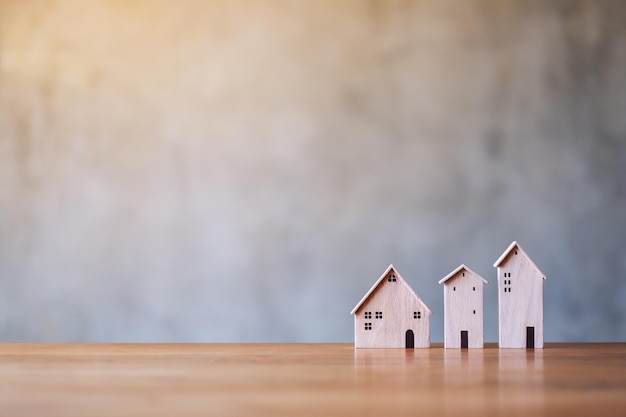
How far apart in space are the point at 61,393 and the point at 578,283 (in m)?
1.49

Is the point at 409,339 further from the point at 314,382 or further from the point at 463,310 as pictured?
the point at 314,382

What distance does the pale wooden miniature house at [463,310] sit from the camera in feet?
3.93

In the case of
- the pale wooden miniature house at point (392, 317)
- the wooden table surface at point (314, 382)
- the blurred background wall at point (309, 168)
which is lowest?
the wooden table surface at point (314, 382)

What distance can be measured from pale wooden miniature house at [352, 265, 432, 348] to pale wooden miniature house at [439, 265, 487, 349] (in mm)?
47

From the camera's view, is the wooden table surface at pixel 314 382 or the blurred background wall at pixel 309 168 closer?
the wooden table surface at pixel 314 382

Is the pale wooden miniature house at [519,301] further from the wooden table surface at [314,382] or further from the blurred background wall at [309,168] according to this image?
the blurred background wall at [309,168]

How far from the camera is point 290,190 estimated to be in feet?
6.00

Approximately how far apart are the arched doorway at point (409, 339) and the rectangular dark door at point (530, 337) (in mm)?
217

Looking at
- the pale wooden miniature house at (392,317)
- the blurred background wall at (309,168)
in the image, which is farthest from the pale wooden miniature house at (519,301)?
the blurred background wall at (309,168)

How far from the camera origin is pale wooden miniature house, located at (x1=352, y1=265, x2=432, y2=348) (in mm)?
1189

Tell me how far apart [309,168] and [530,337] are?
2.77ft

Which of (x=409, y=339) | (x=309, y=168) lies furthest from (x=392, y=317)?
(x=309, y=168)

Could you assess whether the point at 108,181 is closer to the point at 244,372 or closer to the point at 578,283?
the point at 244,372

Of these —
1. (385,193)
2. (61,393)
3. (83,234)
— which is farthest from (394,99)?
(61,393)
